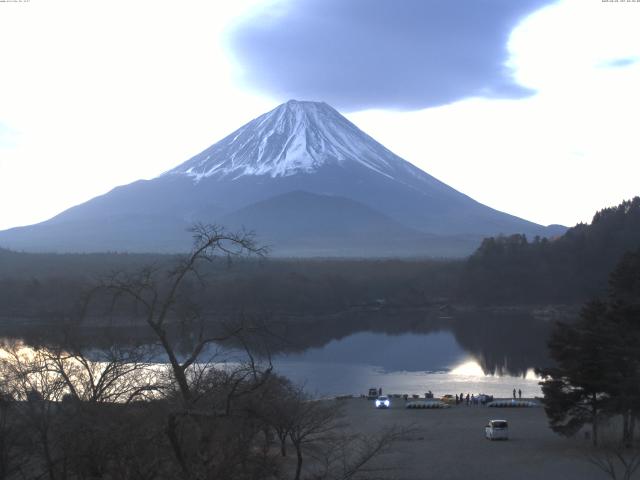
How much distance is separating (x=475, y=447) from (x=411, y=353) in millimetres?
15707

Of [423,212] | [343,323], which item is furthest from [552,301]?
[423,212]

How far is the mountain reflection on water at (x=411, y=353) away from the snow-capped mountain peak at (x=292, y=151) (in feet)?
336

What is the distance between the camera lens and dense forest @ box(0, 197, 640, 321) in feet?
146

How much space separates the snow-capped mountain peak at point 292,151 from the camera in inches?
5571

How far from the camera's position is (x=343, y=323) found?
3962cm

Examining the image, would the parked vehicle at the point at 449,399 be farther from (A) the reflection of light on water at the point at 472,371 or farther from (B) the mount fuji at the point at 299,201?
(B) the mount fuji at the point at 299,201

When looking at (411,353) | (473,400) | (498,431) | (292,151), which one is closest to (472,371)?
(411,353)

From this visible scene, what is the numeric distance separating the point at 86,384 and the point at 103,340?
3.95 metres

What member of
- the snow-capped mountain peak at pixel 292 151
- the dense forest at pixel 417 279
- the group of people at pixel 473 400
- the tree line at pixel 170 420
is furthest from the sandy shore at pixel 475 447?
the snow-capped mountain peak at pixel 292 151

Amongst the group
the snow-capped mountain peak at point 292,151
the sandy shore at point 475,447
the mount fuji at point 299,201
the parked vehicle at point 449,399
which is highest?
the snow-capped mountain peak at point 292,151

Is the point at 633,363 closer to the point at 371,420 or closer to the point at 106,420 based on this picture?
the point at 371,420

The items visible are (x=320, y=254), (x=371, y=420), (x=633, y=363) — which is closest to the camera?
(x=633, y=363)

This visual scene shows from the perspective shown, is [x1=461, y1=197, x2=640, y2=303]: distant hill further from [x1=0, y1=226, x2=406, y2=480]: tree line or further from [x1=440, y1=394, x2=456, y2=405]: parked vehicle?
[x1=0, y1=226, x2=406, y2=480]: tree line

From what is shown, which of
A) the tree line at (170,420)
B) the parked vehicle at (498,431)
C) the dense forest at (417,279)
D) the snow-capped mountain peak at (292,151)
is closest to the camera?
the tree line at (170,420)
